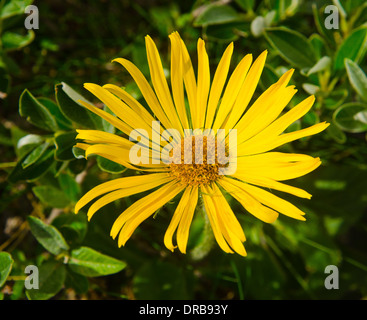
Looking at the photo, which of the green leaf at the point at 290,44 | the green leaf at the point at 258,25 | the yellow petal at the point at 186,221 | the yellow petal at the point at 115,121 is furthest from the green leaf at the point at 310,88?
the yellow petal at the point at 115,121

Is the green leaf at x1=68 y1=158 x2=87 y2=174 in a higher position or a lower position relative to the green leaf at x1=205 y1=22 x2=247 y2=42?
lower

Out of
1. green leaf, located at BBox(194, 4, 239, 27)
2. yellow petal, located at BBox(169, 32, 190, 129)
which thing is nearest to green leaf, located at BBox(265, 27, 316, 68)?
green leaf, located at BBox(194, 4, 239, 27)

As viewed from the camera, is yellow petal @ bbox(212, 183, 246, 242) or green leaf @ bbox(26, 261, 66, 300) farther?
green leaf @ bbox(26, 261, 66, 300)

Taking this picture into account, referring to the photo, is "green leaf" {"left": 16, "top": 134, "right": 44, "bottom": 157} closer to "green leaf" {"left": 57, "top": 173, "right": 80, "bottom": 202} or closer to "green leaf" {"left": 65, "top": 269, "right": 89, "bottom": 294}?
"green leaf" {"left": 57, "top": 173, "right": 80, "bottom": 202}

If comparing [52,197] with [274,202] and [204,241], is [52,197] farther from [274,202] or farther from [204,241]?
[274,202]

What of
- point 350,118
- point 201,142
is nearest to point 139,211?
point 201,142
